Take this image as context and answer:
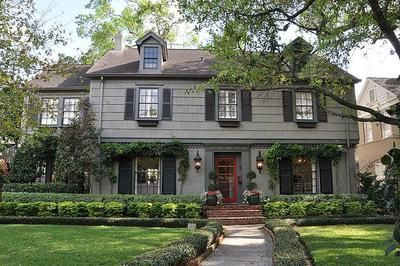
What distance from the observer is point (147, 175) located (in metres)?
17.4

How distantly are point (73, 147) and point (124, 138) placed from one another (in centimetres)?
231

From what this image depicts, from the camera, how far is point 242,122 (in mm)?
17625

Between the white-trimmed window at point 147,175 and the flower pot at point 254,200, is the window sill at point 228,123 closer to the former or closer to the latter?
the white-trimmed window at point 147,175

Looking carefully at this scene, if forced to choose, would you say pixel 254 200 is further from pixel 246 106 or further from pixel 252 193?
pixel 246 106

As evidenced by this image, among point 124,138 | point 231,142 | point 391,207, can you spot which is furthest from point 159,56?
point 391,207

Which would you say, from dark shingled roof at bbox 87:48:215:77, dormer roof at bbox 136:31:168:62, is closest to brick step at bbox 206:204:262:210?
dark shingled roof at bbox 87:48:215:77

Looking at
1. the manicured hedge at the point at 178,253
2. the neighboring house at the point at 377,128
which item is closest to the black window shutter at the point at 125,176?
the manicured hedge at the point at 178,253

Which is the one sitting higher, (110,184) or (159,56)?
(159,56)

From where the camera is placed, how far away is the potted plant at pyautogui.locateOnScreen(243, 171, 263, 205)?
15547 mm

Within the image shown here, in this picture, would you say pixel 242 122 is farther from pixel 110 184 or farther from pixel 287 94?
pixel 110 184

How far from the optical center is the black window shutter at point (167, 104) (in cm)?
1745

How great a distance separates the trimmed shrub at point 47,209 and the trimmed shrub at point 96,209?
1.25m

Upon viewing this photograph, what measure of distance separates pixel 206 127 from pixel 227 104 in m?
1.56

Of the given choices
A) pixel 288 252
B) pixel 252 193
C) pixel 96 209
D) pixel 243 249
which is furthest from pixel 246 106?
pixel 288 252
